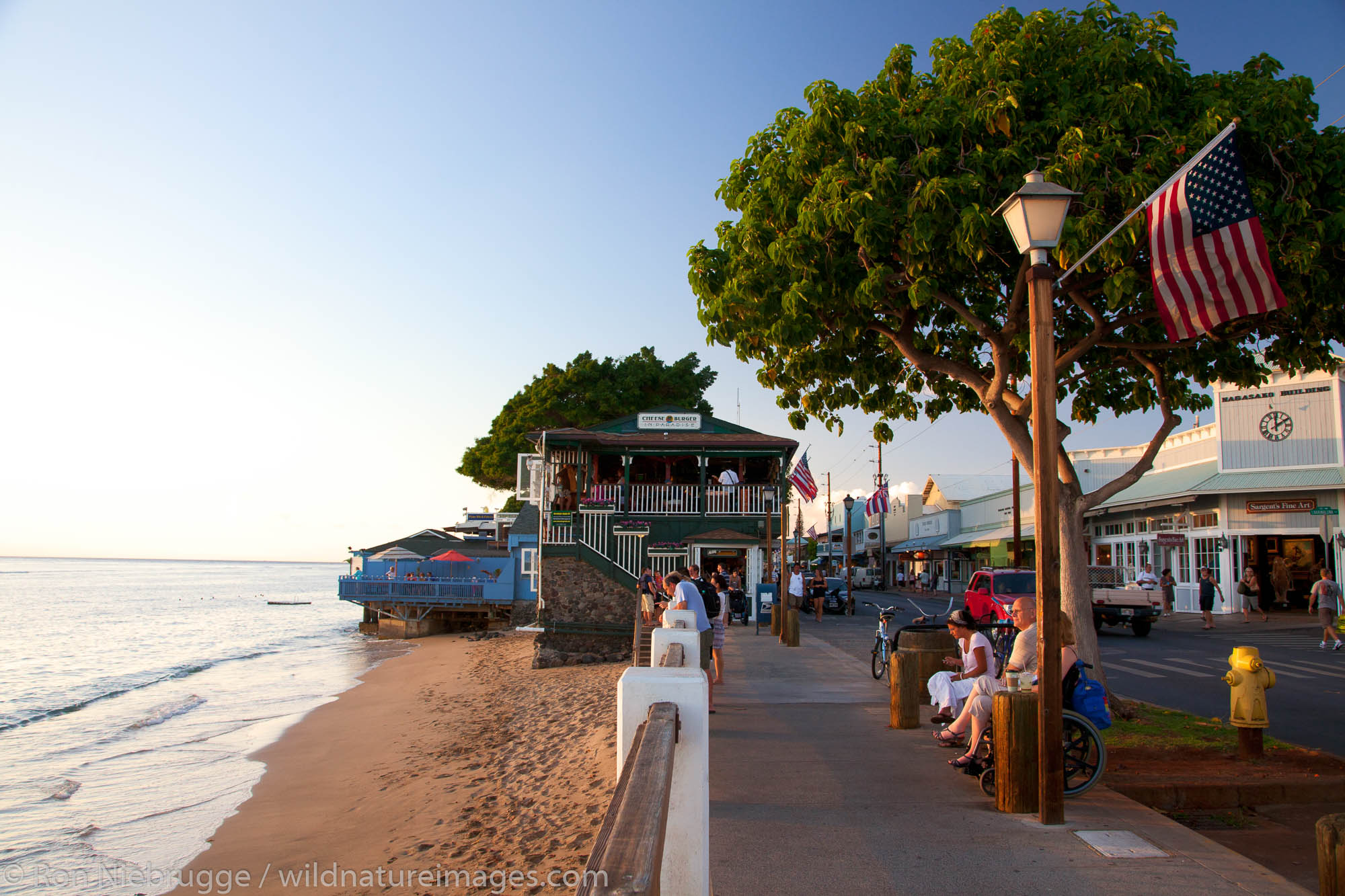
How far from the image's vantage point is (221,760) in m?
13.1

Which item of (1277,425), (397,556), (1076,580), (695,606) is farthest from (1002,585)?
(397,556)

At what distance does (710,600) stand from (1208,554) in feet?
68.7

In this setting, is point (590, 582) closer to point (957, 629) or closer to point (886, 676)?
point (886, 676)

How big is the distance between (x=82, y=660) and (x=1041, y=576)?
32.4 m

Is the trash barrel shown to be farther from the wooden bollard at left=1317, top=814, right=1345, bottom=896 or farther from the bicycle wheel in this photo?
the wooden bollard at left=1317, top=814, right=1345, bottom=896

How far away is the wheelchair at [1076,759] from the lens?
229 inches

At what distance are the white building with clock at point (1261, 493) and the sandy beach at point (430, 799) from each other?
19730 millimetres

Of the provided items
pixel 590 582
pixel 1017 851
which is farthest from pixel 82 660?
pixel 1017 851

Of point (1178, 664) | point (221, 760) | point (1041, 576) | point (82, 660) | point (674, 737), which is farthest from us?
point (82, 660)

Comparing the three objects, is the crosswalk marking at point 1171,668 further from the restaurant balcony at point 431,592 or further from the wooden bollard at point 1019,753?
the restaurant balcony at point 431,592

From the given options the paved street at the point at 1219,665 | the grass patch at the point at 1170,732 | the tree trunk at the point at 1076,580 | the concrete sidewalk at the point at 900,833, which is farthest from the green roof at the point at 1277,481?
the concrete sidewalk at the point at 900,833

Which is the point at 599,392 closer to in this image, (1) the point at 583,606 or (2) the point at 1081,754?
(1) the point at 583,606

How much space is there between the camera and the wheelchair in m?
5.81

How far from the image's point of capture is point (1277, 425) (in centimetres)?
2492
